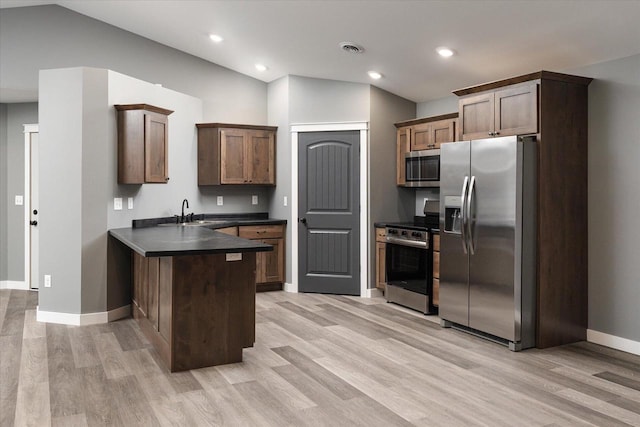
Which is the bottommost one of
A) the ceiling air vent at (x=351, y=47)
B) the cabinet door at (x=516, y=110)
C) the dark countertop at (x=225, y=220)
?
the dark countertop at (x=225, y=220)

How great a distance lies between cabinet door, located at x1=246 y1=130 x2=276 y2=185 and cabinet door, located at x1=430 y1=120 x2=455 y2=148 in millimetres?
2246

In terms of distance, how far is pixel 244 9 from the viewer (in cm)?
514

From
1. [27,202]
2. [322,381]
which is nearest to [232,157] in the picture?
[27,202]

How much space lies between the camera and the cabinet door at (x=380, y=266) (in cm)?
644

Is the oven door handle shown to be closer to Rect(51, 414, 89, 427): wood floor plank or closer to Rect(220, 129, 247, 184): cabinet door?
Rect(220, 129, 247, 184): cabinet door

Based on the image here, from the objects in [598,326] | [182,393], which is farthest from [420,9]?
[182,393]

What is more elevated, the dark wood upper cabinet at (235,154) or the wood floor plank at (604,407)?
the dark wood upper cabinet at (235,154)

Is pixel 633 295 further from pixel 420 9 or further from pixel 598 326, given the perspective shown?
pixel 420 9

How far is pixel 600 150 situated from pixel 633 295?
1.25 m

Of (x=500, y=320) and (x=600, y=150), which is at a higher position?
(x=600, y=150)

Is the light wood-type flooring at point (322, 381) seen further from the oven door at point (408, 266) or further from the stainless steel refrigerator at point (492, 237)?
the oven door at point (408, 266)

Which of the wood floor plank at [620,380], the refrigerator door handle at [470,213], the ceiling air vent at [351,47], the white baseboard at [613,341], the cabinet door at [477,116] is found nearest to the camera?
the wood floor plank at [620,380]

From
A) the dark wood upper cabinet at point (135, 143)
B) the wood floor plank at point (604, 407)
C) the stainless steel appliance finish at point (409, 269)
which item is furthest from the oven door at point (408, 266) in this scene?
the dark wood upper cabinet at point (135, 143)

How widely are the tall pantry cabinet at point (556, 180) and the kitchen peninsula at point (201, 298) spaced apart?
235cm
